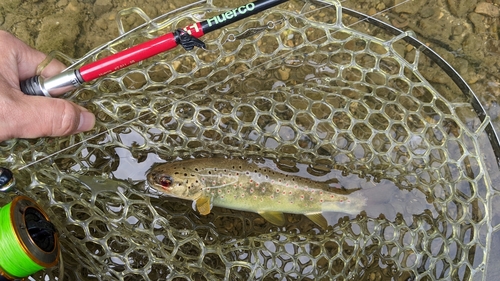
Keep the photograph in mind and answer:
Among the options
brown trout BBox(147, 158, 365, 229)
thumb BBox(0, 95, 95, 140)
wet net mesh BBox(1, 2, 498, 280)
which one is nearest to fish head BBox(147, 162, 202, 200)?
brown trout BBox(147, 158, 365, 229)

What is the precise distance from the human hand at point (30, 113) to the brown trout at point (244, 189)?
0.59 m

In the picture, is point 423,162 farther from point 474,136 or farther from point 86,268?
point 86,268

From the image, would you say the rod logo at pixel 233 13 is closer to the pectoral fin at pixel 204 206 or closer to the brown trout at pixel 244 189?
the brown trout at pixel 244 189

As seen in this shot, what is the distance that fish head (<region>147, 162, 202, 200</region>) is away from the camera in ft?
8.07

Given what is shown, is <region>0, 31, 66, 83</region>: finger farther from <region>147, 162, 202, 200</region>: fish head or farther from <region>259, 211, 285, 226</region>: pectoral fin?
<region>259, 211, 285, 226</region>: pectoral fin

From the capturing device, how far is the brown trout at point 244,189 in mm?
2490

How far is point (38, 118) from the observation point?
1.97 meters

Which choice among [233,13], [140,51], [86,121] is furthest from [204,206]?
[233,13]

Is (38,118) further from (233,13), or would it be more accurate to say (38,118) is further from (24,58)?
(233,13)

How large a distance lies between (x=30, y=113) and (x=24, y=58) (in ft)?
1.50

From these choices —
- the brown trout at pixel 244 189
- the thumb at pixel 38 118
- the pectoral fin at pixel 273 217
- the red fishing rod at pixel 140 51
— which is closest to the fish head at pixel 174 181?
the brown trout at pixel 244 189

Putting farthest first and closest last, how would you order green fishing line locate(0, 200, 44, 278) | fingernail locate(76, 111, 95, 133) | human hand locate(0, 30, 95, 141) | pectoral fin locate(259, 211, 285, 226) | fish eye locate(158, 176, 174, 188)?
1. pectoral fin locate(259, 211, 285, 226)
2. fish eye locate(158, 176, 174, 188)
3. fingernail locate(76, 111, 95, 133)
4. human hand locate(0, 30, 95, 141)
5. green fishing line locate(0, 200, 44, 278)

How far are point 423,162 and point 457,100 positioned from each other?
28.3 inches

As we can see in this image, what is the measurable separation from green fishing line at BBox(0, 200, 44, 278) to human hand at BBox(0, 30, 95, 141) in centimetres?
43
